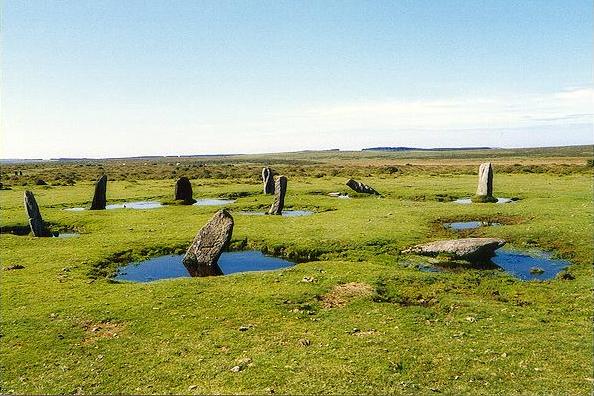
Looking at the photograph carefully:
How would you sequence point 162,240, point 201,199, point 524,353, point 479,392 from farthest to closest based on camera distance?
point 201,199 → point 162,240 → point 524,353 → point 479,392

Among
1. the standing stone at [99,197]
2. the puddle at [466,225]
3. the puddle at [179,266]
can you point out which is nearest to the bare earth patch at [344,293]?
the puddle at [179,266]

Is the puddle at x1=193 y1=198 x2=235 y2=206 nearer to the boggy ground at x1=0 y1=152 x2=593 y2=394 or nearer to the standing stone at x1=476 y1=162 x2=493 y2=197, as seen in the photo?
the boggy ground at x1=0 y1=152 x2=593 y2=394

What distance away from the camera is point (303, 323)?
16828 mm

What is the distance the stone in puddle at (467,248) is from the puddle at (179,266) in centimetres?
766

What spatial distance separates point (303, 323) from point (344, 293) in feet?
11.0

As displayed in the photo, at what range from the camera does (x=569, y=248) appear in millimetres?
26328

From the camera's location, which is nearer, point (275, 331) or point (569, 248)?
point (275, 331)

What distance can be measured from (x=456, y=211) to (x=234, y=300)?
25.2m

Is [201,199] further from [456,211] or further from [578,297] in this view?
[578,297]

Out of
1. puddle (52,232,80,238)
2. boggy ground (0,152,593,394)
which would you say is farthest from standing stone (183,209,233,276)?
puddle (52,232,80,238)

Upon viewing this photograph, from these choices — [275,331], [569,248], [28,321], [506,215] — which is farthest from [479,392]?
[506,215]

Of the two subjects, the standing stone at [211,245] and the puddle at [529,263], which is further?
the standing stone at [211,245]

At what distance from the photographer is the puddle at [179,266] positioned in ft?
79.0

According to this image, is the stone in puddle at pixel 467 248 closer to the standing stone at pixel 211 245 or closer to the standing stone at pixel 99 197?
the standing stone at pixel 211 245
